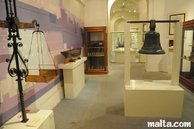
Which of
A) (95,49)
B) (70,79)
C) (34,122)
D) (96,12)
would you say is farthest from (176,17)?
(34,122)

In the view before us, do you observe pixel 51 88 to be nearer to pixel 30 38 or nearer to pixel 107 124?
pixel 30 38

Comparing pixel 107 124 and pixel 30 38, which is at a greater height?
pixel 30 38

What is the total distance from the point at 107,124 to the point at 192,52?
11.0 ft

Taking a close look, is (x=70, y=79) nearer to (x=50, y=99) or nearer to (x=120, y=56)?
(x=50, y=99)

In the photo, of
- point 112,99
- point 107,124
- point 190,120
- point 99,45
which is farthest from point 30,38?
point 99,45

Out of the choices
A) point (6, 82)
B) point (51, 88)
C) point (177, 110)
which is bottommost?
point (177, 110)

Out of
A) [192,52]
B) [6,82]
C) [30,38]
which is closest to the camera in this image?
[6,82]

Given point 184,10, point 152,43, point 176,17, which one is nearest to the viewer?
point 152,43

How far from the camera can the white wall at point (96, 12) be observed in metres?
5.91

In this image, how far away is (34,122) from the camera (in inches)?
67.9

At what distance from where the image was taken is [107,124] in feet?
8.16

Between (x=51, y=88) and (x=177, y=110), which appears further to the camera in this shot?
(x=51, y=88)

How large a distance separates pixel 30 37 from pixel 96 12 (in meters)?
4.05

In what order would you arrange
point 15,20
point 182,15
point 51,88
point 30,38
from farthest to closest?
1. point 182,15
2. point 51,88
3. point 30,38
4. point 15,20
